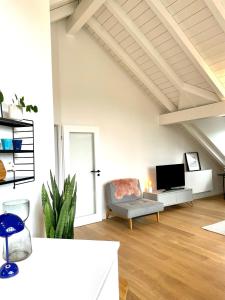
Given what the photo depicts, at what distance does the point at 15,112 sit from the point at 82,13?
9.14 ft

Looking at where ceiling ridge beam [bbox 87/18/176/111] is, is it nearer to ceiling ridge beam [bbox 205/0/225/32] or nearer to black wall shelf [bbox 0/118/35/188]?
ceiling ridge beam [bbox 205/0/225/32]

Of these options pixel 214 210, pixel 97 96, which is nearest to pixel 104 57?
pixel 97 96

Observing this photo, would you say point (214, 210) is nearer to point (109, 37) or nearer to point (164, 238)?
point (164, 238)

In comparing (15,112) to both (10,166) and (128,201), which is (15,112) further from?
(128,201)

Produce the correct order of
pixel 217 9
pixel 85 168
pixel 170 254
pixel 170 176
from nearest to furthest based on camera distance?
1. pixel 217 9
2. pixel 170 254
3. pixel 85 168
4. pixel 170 176

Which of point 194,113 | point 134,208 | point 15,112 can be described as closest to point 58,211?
point 15,112

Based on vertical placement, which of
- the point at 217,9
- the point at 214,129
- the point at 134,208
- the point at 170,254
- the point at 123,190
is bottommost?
the point at 170,254

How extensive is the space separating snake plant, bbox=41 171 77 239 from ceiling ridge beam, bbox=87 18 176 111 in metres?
3.33

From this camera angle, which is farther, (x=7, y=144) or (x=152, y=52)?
(x=152, y=52)

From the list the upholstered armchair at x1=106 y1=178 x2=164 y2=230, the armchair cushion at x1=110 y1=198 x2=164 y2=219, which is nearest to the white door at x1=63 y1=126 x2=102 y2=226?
the upholstered armchair at x1=106 y1=178 x2=164 y2=230

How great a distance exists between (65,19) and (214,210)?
5.01 meters

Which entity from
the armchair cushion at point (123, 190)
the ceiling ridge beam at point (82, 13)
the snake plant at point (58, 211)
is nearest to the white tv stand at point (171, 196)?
the armchair cushion at point (123, 190)

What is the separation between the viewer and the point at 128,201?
15.6 feet

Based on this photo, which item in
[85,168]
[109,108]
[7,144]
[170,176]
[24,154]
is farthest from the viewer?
[170,176]
